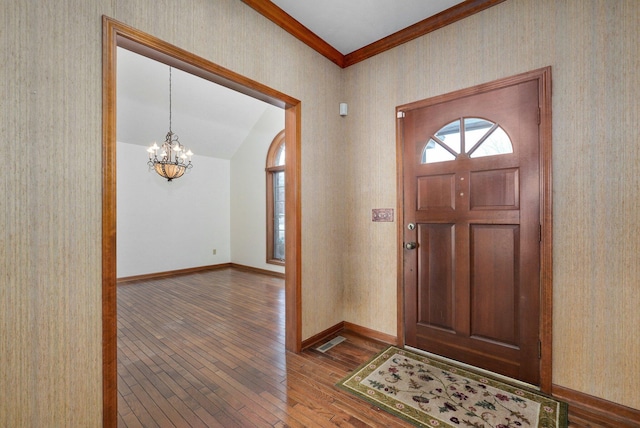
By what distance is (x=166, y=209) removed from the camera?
18.8ft

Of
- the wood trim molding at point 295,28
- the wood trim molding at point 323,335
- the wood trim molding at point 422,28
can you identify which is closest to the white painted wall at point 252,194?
the wood trim molding at point 323,335

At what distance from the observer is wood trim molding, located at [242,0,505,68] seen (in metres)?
2.23

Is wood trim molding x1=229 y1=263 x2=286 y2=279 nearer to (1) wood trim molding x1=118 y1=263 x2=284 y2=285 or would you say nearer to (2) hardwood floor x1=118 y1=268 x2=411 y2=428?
(1) wood trim molding x1=118 y1=263 x2=284 y2=285

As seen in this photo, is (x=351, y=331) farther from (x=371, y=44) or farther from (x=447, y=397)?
(x=371, y=44)

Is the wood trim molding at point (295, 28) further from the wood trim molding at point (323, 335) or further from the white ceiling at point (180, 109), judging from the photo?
the wood trim molding at point (323, 335)

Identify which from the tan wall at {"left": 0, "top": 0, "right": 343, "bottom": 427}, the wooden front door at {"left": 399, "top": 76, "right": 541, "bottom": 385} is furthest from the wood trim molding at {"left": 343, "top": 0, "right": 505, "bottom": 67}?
the tan wall at {"left": 0, "top": 0, "right": 343, "bottom": 427}

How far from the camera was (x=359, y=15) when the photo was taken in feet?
7.86

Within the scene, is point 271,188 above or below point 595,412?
Result: above

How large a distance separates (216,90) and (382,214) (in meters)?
3.73

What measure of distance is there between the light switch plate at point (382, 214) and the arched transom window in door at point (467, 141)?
57 centimetres

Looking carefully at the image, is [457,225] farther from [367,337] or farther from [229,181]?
[229,181]

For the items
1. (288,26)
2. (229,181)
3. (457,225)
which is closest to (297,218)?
(457,225)

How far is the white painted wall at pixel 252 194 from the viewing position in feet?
19.2

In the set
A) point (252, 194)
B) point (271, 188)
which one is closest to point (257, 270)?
point (252, 194)
